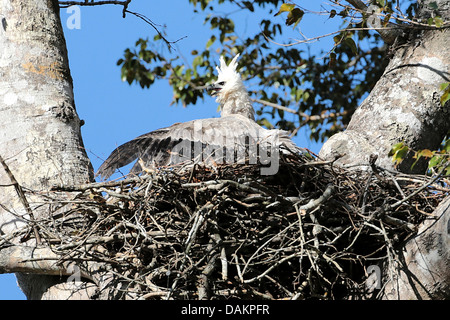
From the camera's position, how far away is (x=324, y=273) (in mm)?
5062

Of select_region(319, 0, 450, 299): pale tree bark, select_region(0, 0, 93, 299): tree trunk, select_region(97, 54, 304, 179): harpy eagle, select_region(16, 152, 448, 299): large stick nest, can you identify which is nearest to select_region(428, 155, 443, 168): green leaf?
select_region(16, 152, 448, 299): large stick nest

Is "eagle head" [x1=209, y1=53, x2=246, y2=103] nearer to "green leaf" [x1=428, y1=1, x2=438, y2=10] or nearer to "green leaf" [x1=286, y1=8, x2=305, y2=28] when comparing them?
"green leaf" [x1=286, y1=8, x2=305, y2=28]

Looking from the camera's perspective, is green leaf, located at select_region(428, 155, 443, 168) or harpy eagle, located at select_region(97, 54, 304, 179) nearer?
green leaf, located at select_region(428, 155, 443, 168)

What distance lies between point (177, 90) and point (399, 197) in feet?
23.5

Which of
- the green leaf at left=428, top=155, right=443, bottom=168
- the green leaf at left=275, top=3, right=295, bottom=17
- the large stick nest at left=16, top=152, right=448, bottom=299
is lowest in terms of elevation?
the large stick nest at left=16, top=152, right=448, bottom=299

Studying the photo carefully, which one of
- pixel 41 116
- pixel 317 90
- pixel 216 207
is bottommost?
pixel 216 207

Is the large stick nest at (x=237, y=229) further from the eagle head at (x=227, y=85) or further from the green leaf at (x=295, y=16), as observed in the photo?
the eagle head at (x=227, y=85)

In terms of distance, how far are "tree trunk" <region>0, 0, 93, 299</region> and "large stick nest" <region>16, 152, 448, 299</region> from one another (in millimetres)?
341

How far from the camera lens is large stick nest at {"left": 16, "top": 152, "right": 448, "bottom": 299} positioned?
182 inches

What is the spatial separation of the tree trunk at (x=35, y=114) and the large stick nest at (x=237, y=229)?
34 centimetres

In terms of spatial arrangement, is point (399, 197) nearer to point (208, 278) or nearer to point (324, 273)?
point (324, 273)
